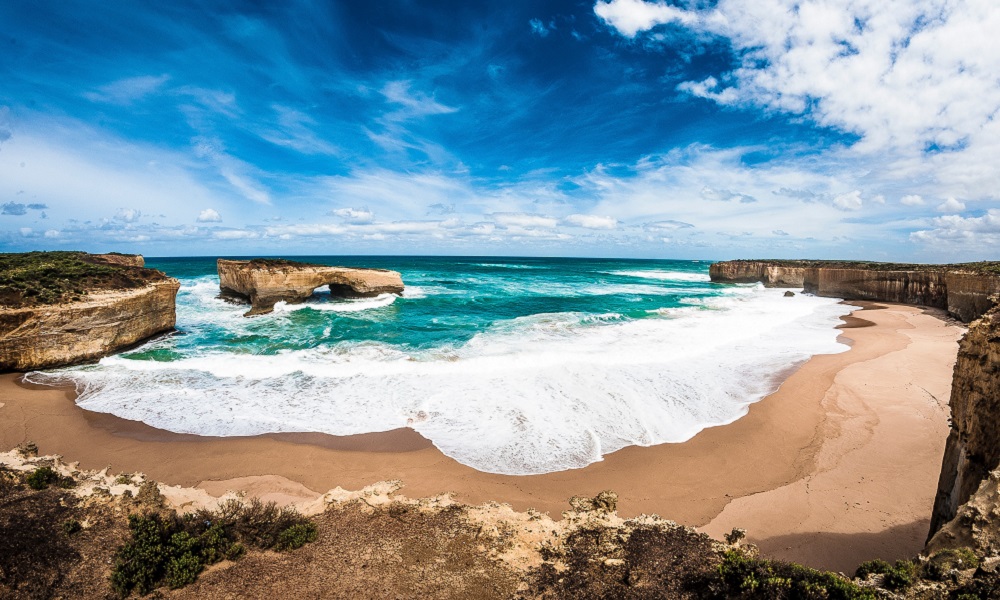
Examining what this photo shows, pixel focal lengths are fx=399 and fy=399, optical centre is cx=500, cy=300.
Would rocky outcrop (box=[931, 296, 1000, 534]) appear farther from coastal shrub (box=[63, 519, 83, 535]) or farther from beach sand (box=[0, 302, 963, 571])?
coastal shrub (box=[63, 519, 83, 535])

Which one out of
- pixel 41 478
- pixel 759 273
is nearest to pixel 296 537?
pixel 41 478

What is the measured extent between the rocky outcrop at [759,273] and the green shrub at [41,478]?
5187 cm

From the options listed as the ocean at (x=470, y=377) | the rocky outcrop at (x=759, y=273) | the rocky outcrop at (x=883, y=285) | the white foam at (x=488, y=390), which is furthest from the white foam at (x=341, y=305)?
the rocky outcrop at (x=759, y=273)

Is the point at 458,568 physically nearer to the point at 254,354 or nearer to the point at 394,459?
the point at 394,459

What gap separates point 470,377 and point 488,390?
4.27ft

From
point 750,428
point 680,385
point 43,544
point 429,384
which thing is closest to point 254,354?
point 429,384

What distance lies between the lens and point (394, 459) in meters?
7.94

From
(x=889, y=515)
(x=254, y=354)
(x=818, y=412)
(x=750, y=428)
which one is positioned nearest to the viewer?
(x=889, y=515)

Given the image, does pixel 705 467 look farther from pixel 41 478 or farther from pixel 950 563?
pixel 41 478

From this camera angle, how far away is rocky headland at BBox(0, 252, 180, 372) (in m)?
12.2

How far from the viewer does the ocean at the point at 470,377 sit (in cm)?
908

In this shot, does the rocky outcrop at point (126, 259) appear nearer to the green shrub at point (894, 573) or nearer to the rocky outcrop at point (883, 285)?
the green shrub at point (894, 573)

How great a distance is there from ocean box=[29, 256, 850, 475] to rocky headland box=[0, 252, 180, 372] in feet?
2.46

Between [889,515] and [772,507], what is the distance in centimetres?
161
